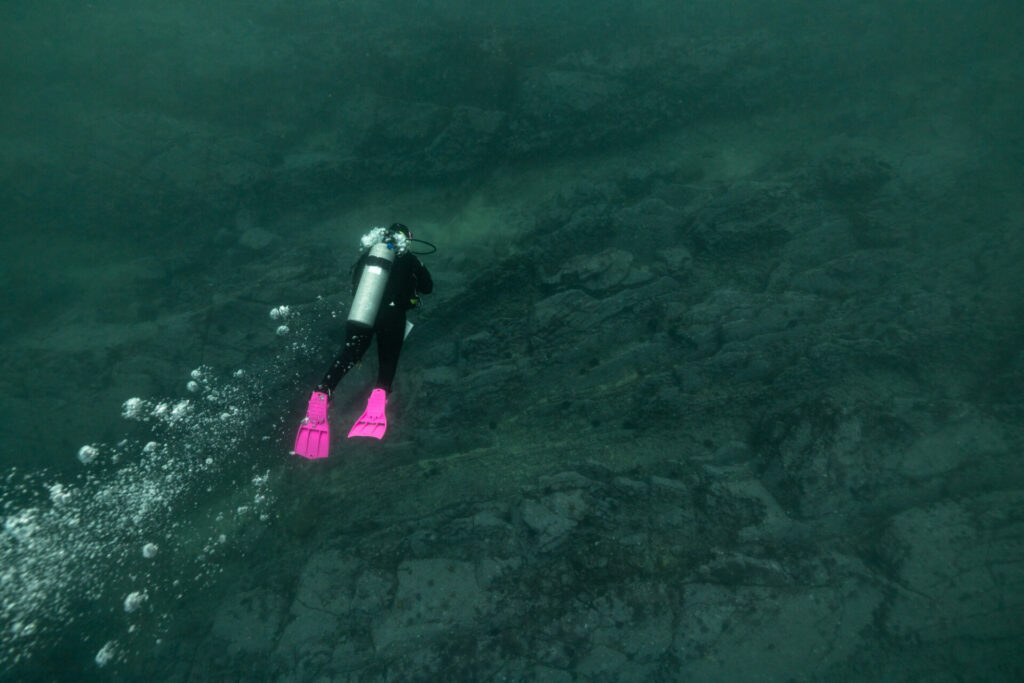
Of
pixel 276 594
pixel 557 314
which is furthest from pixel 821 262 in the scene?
pixel 276 594

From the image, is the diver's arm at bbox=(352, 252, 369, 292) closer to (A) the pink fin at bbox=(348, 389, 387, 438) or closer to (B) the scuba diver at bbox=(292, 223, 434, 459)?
(B) the scuba diver at bbox=(292, 223, 434, 459)

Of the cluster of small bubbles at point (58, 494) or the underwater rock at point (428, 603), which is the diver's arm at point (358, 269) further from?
the cluster of small bubbles at point (58, 494)

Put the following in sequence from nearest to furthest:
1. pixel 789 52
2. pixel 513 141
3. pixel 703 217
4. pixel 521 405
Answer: pixel 521 405 < pixel 703 217 < pixel 513 141 < pixel 789 52

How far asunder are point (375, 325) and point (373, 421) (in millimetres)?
869

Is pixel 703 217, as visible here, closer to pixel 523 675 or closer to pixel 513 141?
pixel 513 141

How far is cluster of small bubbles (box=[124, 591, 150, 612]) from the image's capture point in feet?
13.8

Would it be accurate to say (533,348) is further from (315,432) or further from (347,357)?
(315,432)

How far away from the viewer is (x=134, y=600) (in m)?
4.23

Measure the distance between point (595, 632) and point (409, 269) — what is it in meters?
3.35

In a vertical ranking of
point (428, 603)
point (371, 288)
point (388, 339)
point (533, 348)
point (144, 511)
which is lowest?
point (428, 603)

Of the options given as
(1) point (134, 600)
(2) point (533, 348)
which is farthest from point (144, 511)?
(2) point (533, 348)

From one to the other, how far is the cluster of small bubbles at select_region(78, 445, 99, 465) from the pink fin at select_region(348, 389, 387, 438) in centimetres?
306

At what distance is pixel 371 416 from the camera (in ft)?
14.2

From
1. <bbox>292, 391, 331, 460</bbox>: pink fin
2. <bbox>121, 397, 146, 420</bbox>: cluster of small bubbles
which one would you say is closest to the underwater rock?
Answer: <bbox>292, 391, 331, 460</bbox>: pink fin
